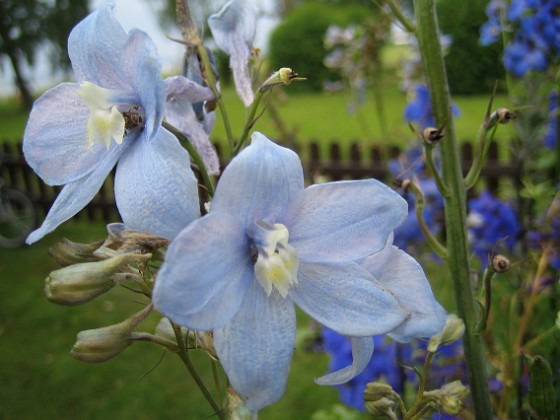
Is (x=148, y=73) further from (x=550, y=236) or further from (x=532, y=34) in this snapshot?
(x=532, y=34)

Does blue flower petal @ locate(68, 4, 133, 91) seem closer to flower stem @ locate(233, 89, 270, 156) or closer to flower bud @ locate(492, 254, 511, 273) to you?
flower stem @ locate(233, 89, 270, 156)

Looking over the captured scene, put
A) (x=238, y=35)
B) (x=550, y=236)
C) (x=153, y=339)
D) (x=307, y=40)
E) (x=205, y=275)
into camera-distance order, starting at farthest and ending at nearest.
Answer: (x=307, y=40) → (x=550, y=236) → (x=238, y=35) → (x=153, y=339) → (x=205, y=275)

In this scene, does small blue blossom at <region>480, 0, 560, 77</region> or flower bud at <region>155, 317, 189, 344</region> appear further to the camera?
small blue blossom at <region>480, 0, 560, 77</region>

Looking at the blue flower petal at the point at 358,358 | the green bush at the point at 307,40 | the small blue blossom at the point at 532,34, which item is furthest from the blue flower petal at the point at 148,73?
the green bush at the point at 307,40

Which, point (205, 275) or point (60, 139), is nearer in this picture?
point (205, 275)

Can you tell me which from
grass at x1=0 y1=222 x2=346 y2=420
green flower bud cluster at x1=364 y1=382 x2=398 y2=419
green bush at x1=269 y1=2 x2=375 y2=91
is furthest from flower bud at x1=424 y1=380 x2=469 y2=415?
green bush at x1=269 y1=2 x2=375 y2=91

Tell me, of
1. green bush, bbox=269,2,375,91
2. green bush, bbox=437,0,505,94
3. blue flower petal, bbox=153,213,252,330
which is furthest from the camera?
green bush, bbox=269,2,375,91

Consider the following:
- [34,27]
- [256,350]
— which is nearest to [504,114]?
[256,350]

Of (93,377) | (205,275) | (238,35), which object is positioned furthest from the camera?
(93,377)
